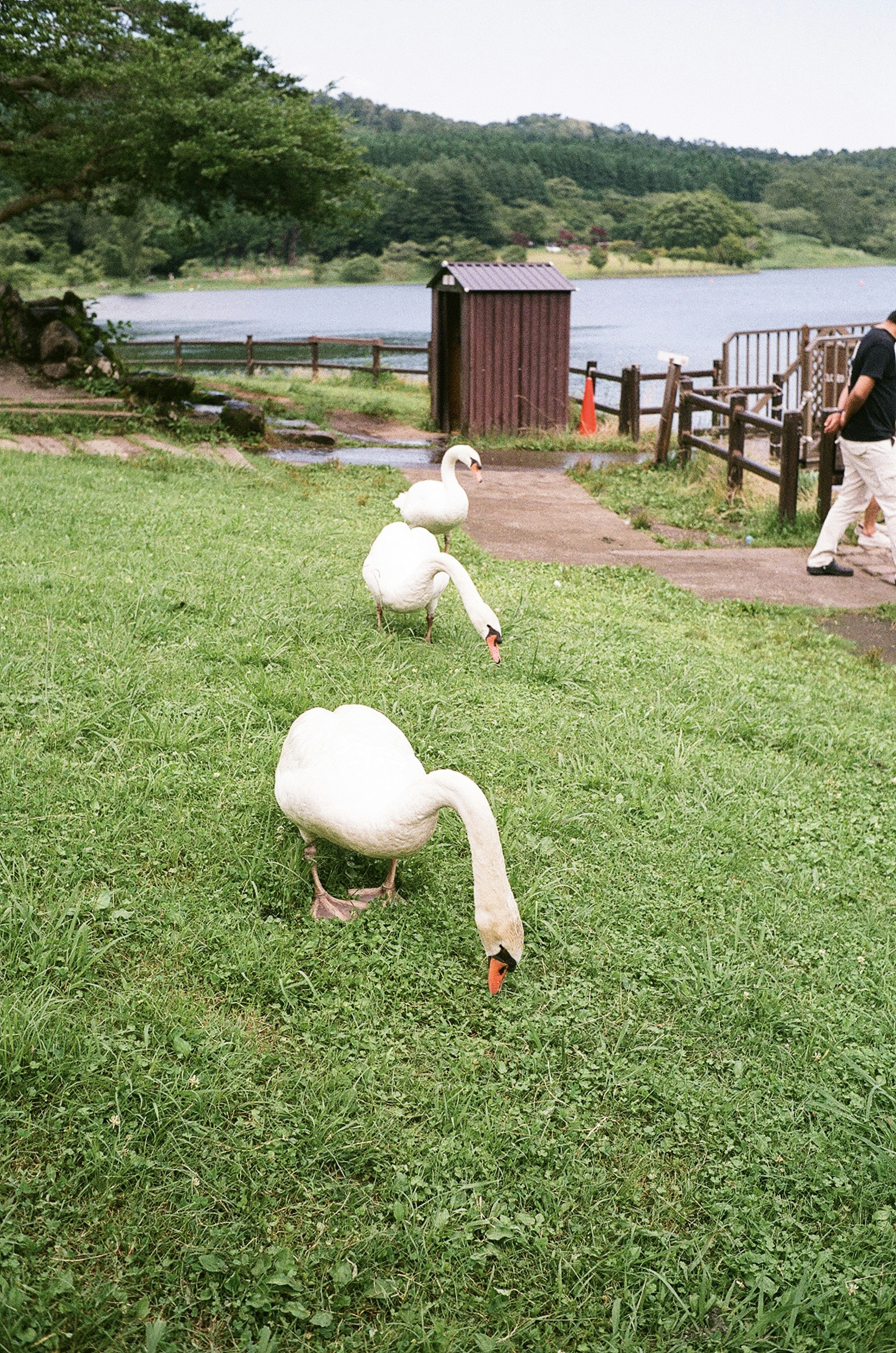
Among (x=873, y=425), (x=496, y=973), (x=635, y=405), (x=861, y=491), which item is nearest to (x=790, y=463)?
(x=861, y=491)

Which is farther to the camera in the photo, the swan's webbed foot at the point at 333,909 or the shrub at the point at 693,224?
the shrub at the point at 693,224

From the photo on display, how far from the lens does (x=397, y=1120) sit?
123 inches

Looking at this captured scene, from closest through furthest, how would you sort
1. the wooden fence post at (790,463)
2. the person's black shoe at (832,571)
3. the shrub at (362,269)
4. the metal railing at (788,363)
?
the person's black shoe at (832,571) → the wooden fence post at (790,463) → the metal railing at (788,363) → the shrub at (362,269)

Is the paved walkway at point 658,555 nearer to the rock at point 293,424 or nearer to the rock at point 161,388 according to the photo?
the rock at point 293,424

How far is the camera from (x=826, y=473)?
1119 cm

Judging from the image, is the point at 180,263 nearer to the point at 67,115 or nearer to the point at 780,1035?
the point at 67,115

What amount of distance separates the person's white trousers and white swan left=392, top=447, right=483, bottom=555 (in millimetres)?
3271

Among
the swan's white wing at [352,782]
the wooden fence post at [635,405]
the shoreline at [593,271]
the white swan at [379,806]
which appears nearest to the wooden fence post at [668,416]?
the wooden fence post at [635,405]

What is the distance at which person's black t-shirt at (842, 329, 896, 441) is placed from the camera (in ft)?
29.7

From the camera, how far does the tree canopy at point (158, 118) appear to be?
621 inches

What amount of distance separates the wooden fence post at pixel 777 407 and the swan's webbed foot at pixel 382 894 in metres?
14.1

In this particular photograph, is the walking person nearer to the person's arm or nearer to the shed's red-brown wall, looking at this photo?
the person's arm

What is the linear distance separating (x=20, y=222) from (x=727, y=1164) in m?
61.5

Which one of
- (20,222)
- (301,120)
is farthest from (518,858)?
(20,222)
